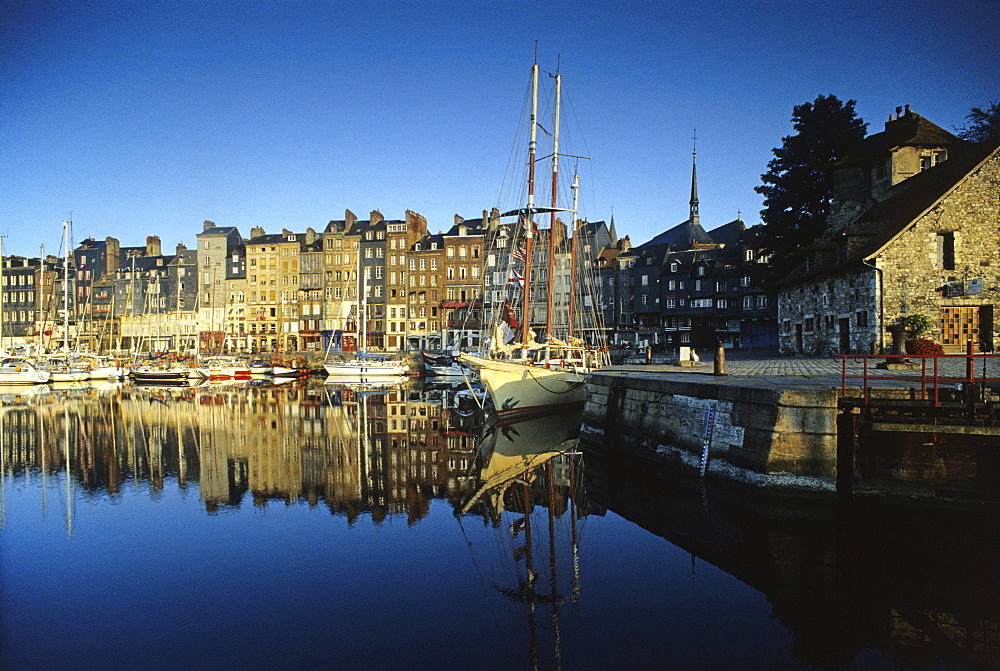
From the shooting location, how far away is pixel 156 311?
3725 inches

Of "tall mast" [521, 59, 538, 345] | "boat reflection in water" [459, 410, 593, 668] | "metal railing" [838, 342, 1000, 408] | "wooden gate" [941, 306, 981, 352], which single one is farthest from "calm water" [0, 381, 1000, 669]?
Answer: "wooden gate" [941, 306, 981, 352]

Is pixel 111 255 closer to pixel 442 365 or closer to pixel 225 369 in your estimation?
pixel 225 369

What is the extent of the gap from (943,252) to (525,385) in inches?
701

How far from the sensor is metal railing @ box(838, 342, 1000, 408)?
11086 millimetres

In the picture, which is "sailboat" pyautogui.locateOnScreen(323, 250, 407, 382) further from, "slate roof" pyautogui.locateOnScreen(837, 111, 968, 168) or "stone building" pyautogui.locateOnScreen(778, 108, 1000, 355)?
"slate roof" pyautogui.locateOnScreen(837, 111, 968, 168)

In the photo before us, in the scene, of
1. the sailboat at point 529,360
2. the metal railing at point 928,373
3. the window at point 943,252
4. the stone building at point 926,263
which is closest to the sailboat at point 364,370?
the sailboat at point 529,360

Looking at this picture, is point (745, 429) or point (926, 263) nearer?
point (745, 429)

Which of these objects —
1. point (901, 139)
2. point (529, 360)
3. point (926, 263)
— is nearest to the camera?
point (926, 263)

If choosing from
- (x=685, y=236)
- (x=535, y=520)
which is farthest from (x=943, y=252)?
(x=685, y=236)

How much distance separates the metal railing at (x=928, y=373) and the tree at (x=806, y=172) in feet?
64.4

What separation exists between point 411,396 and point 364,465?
23.8m

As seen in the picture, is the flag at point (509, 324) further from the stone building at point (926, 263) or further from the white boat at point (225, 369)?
the white boat at point (225, 369)

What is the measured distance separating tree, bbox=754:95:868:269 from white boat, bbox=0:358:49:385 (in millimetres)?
62992

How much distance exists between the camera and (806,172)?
40344 millimetres
